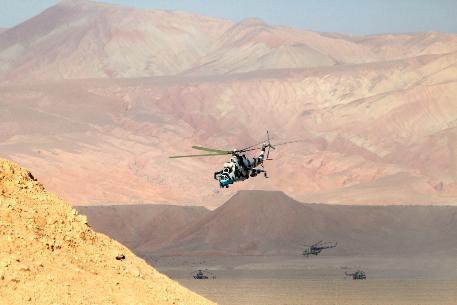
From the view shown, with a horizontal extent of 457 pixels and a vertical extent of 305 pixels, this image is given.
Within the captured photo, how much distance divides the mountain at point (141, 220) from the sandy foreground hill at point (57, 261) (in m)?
147

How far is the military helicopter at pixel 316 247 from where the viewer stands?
488 ft

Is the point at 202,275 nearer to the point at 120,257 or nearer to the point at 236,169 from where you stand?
the point at 236,169

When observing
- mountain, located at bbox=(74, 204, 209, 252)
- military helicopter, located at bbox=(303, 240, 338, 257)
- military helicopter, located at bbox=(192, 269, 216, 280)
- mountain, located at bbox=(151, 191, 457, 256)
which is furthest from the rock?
mountain, located at bbox=(74, 204, 209, 252)

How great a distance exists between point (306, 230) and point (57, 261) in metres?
144

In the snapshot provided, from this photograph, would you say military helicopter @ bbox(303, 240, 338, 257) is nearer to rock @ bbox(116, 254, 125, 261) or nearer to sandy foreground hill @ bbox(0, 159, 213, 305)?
rock @ bbox(116, 254, 125, 261)

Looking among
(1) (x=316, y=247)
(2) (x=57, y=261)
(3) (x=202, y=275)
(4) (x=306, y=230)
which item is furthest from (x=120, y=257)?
(4) (x=306, y=230)

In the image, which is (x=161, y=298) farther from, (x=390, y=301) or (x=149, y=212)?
(x=149, y=212)

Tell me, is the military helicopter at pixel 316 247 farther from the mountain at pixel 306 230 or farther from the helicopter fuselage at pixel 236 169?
the helicopter fuselage at pixel 236 169

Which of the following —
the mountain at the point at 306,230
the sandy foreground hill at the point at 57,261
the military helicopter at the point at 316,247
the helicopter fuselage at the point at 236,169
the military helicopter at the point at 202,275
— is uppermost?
the mountain at the point at 306,230

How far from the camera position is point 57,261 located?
20562mm

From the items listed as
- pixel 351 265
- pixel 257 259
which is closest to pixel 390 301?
pixel 351 265

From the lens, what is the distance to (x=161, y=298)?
2205 cm

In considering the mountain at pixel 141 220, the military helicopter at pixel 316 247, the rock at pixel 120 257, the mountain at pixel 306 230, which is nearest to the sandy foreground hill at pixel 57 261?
the rock at pixel 120 257

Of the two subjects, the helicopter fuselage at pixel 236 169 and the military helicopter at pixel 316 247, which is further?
the military helicopter at pixel 316 247
